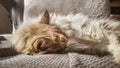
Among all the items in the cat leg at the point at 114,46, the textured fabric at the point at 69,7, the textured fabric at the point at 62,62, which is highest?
the textured fabric at the point at 69,7

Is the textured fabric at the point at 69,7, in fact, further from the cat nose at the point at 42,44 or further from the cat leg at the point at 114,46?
the cat nose at the point at 42,44

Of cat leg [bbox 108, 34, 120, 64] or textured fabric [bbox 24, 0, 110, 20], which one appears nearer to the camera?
Result: cat leg [bbox 108, 34, 120, 64]

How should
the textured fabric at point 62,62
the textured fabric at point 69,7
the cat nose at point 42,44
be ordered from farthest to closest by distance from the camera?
the textured fabric at point 69,7
the cat nose at point 42,44
the textured fabric at point 62,62

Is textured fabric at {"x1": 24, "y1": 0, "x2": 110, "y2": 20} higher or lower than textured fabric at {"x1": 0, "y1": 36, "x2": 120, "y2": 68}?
above

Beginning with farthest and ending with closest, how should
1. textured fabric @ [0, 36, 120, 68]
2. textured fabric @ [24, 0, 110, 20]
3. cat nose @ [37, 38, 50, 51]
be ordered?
textured fabric @ [24, 0, 110, 20], cat nose @ [37, 38, 50, 51], textured fabric @ [0, 36, 120, 68]

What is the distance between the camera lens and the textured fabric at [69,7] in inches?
60.2

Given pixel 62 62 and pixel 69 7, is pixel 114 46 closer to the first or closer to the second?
pixel 62 62

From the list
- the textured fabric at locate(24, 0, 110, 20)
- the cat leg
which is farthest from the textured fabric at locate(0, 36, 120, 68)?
the textured fabric at locate(24, 0, 110, 20)

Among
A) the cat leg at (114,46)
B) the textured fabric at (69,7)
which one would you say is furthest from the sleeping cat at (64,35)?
the textured fabric at (69,7)

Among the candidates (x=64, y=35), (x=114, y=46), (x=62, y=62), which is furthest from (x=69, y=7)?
(x=62, y=62)

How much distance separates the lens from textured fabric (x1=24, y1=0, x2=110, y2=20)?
5.02ft

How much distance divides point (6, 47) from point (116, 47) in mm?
507

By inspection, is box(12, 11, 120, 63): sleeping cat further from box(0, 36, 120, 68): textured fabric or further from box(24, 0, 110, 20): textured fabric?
box(24, 0, 110, 20): textured fabric

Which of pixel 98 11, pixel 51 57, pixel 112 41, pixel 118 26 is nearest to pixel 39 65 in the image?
pixel 51 57
